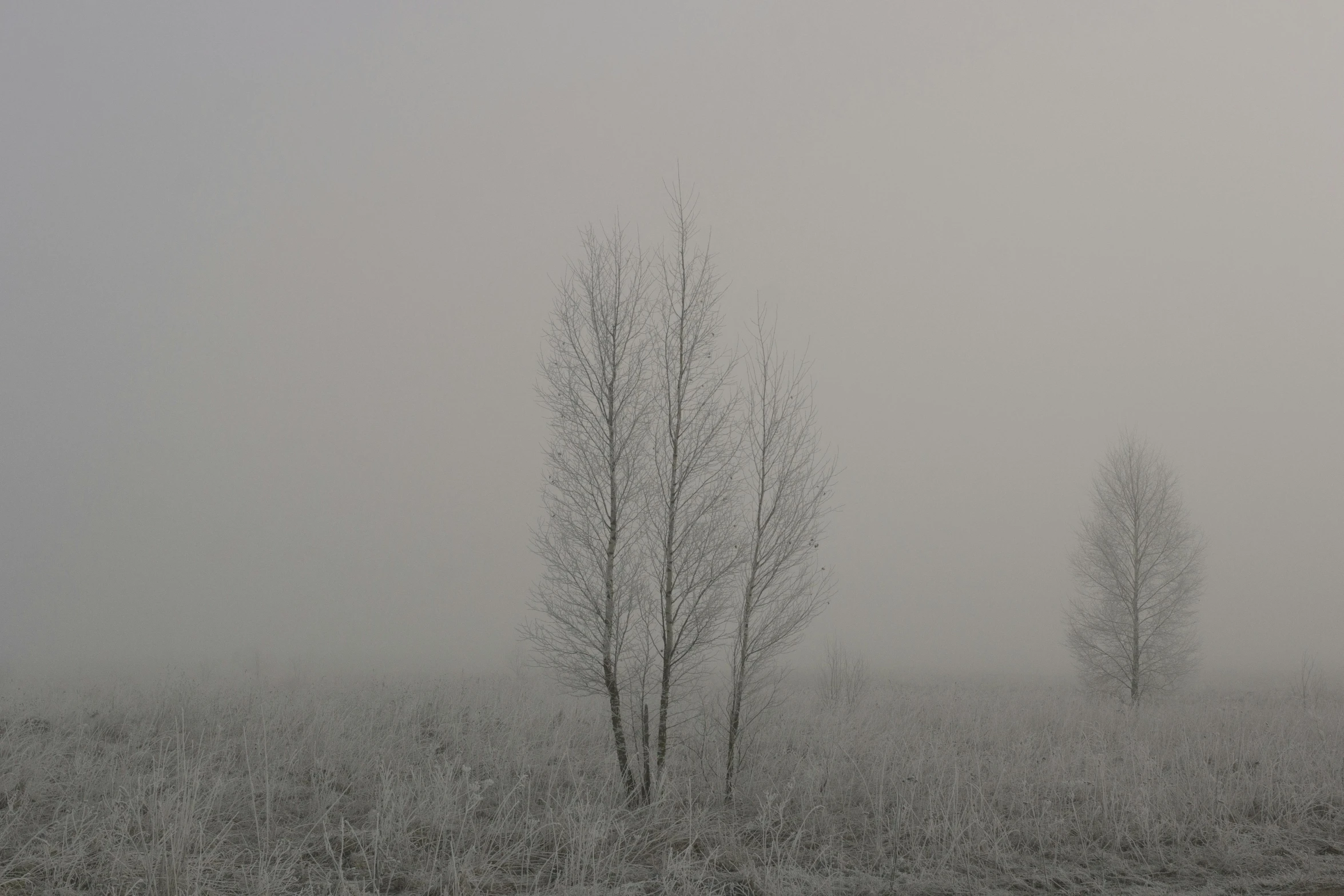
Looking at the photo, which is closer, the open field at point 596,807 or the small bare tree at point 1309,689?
the open field at point 596,807

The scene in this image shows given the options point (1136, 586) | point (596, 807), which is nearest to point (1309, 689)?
point (1136, 586)

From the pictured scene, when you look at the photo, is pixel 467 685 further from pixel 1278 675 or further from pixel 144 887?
pixel 1278 675

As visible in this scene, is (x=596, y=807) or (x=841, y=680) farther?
(x=841, y=680)

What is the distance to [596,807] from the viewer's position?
7.26 meters

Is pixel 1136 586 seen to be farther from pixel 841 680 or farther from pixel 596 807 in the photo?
pixel 596 807

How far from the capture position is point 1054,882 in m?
6.39

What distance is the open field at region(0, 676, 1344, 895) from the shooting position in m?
5.79

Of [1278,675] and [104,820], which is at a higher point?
[104,820]

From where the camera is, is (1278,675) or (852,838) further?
(1278,675)

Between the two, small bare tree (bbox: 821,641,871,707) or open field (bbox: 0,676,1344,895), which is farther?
small bare tree (bbox: 821,641,871,707)

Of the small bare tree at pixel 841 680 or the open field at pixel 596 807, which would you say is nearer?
the open field at pixel 596 807

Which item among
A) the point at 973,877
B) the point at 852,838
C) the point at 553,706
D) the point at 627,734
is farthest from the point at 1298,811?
the point at 553,706

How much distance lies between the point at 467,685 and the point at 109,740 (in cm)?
820

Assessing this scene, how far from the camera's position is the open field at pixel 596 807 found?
19.0 feet
